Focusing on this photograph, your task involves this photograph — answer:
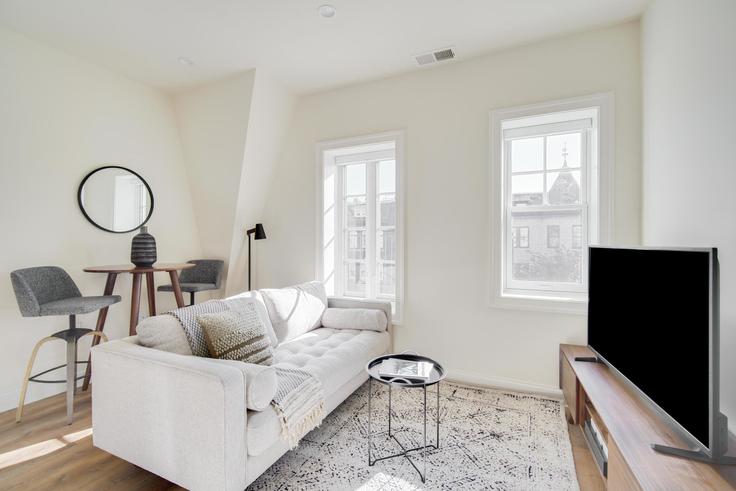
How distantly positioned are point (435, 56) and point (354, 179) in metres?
1.39

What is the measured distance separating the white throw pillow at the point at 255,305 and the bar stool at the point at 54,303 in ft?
3.21

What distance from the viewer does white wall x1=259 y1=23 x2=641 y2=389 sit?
98.3 inches

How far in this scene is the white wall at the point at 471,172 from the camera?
2496 mm

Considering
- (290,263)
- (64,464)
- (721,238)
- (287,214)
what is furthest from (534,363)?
(64,464)

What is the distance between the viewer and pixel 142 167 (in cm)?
341

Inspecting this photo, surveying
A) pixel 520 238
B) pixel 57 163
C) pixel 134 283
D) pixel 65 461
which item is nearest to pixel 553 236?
pixel 520 238

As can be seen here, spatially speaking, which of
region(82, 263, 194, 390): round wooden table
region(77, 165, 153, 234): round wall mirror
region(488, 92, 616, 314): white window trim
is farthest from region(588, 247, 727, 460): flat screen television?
region(77, 165, 153, 234): round wall mirror

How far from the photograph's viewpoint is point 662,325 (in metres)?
1.41

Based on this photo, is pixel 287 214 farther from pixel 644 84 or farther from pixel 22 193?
pixel 644 84

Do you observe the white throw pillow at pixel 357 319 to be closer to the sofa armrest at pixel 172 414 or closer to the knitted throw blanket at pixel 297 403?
the knitted throw blanket at pixel 297 403

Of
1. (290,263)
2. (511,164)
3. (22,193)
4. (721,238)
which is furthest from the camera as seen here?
(290,263)

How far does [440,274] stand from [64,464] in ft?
9.05

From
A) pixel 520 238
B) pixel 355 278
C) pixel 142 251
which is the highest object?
pixel 520 238

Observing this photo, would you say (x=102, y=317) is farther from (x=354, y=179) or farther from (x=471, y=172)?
(x=471, y=172)
